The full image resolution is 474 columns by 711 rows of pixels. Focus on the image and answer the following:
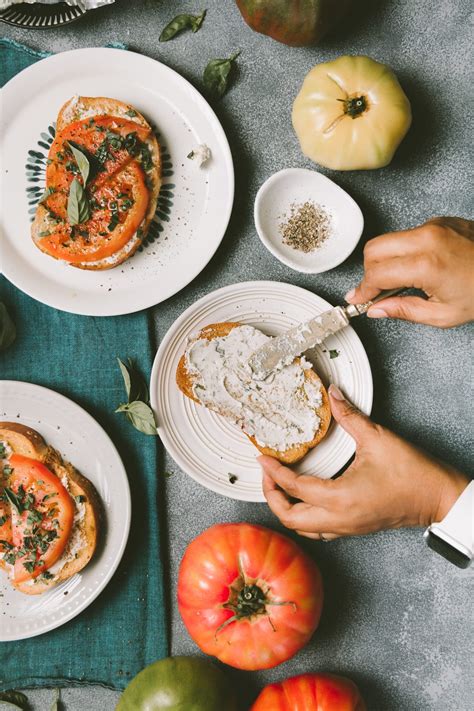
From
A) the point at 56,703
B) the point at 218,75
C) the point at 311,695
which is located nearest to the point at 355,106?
the point at 218,75

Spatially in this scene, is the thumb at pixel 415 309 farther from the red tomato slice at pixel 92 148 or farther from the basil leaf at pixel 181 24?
the basil leaf at pixel 181 24

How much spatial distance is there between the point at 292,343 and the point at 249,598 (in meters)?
0.60

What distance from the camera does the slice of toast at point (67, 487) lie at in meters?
1.49

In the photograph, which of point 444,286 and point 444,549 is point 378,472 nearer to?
point 444,549

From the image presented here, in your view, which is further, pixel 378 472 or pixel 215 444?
pixel 215 444

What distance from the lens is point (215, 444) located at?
1.53 metres

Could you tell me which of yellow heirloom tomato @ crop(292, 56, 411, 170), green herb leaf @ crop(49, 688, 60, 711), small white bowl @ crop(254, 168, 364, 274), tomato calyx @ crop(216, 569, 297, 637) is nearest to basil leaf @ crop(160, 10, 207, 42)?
yellow heirloom tomato @ crop(292, 56, 411, 170)

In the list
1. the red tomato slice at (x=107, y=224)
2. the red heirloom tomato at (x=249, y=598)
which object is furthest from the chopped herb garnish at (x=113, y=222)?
the red heirloom tomato at (x=249, y=598)

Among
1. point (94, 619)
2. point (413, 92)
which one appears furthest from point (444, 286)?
point (94, 619)

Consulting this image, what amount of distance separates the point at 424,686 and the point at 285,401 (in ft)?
2.73

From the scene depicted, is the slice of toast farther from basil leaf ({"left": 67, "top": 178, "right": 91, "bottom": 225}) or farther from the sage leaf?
basil leaf ({"left": 67, "top": 178, "right": 91, "bottom": 225})

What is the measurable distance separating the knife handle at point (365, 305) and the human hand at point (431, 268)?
0.17 feet

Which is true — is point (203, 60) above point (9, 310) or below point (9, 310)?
above

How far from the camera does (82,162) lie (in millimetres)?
1424
